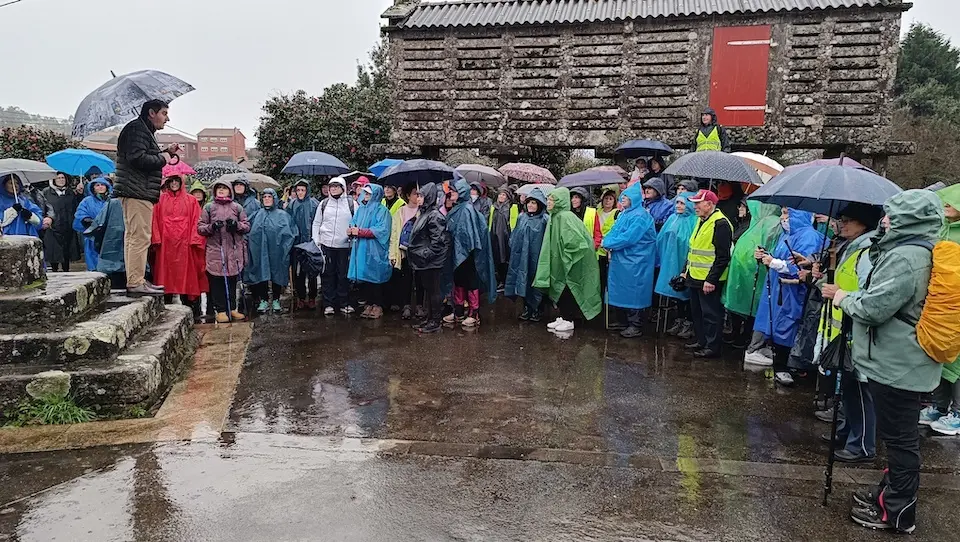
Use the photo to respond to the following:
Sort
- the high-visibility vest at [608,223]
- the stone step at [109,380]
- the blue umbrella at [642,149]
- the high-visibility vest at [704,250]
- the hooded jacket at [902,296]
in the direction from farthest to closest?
the blue umbrella at [642,149], the high-visibility vest at [608,223], the high-visibility vest at [704,250], the stone step at [109,380], the hooded jacket at [902,296]

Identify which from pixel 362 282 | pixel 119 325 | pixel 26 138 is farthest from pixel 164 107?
pixel 26 138

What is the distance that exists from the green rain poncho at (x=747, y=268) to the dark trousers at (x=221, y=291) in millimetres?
6104

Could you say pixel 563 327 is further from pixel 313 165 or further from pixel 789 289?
pixel 313 165

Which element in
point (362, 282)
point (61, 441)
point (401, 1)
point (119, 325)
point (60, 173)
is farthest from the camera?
point (401, 1)

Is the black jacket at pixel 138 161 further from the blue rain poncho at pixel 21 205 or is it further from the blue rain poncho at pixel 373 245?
the blue rain poncho at pixel 21 205

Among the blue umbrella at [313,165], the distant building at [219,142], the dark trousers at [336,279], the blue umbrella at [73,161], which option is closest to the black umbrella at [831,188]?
the dark trousers at [336,279]

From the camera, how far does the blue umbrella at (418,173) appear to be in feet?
27.1

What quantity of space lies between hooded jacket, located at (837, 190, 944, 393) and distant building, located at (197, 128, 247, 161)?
7088 centimetres

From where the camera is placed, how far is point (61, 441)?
4.54 m

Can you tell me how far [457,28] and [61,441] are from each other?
11.8 m

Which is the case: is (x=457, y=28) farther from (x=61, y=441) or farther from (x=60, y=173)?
(x=61, y=441)

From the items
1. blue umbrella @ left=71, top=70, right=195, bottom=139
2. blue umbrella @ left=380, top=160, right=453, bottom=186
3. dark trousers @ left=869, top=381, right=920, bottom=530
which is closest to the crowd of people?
blue umbrella @ left=380, top=160, right=453, bottom=186

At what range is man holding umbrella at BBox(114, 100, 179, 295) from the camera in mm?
6574

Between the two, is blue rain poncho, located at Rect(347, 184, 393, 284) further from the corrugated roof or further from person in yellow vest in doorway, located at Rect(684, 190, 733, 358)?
the corrugated roof
